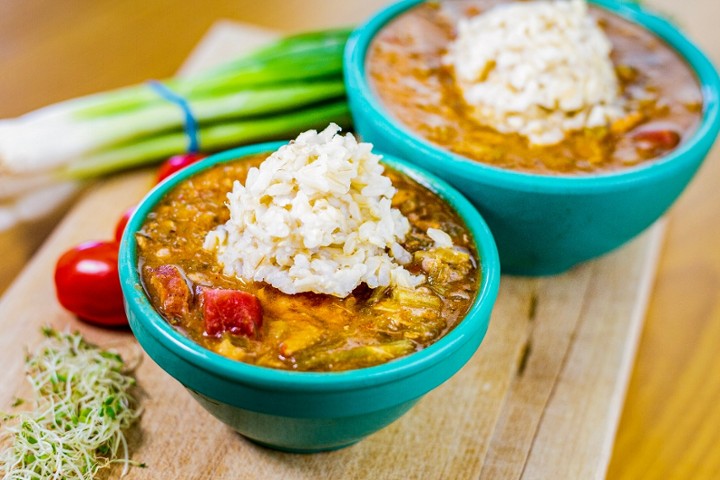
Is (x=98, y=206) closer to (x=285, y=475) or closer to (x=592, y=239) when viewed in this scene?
(x=285, y=475)

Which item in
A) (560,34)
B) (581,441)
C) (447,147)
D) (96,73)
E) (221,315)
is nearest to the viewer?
(221,315)

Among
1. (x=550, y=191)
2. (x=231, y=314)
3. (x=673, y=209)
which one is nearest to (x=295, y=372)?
(x=231, y=314)

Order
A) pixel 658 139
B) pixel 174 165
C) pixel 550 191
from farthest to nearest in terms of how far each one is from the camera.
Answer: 1. pixel 174 165
2. pixel 658 139
3. pixel 550 191

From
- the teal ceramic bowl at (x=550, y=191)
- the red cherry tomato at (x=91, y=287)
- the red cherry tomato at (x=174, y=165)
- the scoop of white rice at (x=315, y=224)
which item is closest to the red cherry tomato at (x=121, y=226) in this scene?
the red cherry tomato at (x=91, y=287)

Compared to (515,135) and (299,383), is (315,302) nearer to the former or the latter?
(299,383)

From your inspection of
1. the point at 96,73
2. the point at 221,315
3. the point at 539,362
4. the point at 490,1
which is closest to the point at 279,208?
the point at 221,315

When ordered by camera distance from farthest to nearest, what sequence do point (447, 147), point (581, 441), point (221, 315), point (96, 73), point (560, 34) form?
point (96, 73), point (560, 34), point (447, 147), point (581, 441), point (221, 315)
